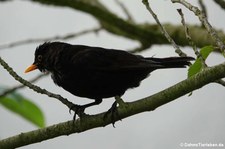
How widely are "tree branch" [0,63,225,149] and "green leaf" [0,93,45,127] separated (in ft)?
0.55

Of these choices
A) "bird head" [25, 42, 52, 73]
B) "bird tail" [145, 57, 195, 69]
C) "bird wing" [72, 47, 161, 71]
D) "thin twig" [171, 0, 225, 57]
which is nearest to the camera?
"thin twig" [171, 0, 225, 57]

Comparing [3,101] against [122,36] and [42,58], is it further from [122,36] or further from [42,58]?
[122,36]

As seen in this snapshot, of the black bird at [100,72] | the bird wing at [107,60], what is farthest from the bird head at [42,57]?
the bird wing at [107,60]

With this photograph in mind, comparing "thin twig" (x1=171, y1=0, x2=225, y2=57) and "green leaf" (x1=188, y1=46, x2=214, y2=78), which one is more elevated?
"thin twig" (x1=171, y1=0, x2=225, y2=57)

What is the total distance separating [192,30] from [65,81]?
1330 mm

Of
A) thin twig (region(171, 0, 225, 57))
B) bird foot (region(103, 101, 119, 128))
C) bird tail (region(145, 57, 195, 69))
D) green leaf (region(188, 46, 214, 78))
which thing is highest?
thin twig (region(171, 0, 225, 57))

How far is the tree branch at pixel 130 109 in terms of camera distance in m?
2.87

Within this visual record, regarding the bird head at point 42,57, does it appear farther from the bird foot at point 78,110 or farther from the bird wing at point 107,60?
the bird foot at point 78,110

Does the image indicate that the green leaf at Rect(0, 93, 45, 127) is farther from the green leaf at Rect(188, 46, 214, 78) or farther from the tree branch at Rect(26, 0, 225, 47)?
the tree branch at Rect(26, 0, 225, 47)

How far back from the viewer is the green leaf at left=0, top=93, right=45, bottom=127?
3609 mm

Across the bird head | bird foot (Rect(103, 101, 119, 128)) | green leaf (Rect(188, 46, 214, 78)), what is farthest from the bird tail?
the bird head

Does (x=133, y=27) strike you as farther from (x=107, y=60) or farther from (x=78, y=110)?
(x=78, y=110)

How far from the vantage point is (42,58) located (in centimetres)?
466

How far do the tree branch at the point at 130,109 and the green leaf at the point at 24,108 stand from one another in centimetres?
17
